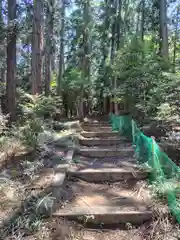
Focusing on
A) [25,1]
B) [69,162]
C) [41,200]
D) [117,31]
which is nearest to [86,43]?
[117,31]

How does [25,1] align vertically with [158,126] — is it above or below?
above

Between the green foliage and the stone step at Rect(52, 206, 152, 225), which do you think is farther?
the green foliage

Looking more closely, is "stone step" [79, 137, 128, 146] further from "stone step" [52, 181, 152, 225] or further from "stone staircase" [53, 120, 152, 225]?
"stone step" [52, 181, 152, 225]

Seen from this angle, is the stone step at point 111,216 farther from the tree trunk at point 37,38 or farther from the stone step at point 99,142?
the tree trunk at point 37,38

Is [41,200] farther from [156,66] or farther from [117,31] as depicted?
[117,31]

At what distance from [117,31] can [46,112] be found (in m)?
11.8

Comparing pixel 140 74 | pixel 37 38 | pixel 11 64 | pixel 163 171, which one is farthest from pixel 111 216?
pixel 11 64

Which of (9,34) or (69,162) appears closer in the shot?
(69,162)

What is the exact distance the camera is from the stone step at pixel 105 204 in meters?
2.58

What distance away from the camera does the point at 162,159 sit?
3287 millimetres

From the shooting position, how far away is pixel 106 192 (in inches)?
131

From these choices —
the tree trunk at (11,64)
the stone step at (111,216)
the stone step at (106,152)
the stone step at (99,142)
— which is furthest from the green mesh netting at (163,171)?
the tree trunk at (11,64)

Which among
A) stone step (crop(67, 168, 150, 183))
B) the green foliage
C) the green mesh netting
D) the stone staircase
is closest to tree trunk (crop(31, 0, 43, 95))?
the green foliage

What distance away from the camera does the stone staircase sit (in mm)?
2588
